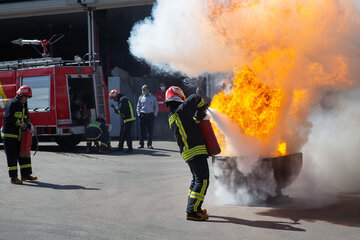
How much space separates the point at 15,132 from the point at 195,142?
423cm

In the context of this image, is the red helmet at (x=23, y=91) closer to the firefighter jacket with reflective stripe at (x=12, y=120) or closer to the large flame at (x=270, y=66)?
the firefighter jacket with reflective stripe at (x=12, y=120)

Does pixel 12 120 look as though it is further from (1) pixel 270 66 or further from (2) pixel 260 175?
(1) pixel 270 66

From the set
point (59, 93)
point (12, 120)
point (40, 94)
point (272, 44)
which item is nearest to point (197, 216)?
point (272, 44)

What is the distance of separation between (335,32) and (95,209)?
13.2 feet

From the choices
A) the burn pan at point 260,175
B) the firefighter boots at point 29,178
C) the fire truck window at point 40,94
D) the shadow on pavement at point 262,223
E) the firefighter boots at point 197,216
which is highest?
the fire truck window at point 40,94

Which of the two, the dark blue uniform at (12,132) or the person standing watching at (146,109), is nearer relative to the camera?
the dark blue uniform at (12,132)

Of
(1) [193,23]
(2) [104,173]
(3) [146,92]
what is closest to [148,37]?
(1) [193,23]

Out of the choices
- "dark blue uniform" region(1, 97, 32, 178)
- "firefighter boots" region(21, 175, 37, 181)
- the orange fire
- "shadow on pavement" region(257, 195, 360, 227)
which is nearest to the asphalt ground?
"shadow on pavement" region(257, 195, 360, 227)

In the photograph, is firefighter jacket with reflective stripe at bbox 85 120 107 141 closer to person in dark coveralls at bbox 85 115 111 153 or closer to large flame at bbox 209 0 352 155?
person in dark coveralls at bbox 85 115 111 153

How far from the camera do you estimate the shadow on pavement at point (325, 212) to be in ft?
18.1

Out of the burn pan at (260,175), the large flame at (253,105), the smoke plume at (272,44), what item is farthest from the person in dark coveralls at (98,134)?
the large flame at (253,105)

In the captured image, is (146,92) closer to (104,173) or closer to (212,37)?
(104,173)

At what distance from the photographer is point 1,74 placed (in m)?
14.9

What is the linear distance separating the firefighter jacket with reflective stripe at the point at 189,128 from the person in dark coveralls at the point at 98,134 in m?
8.13
